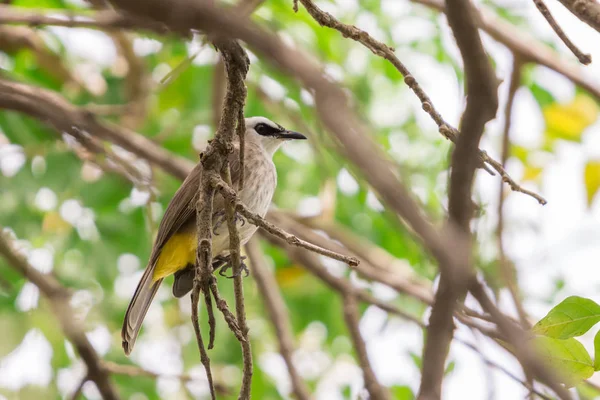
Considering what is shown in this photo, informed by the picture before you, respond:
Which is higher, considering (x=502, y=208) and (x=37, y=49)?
(x=502, y=208)

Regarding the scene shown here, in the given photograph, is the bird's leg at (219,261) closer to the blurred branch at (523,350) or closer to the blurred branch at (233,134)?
the blurred branch at (233,134)

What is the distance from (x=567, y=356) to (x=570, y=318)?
74 millimetres

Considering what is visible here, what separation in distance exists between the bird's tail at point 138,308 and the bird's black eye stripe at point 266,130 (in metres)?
1.09

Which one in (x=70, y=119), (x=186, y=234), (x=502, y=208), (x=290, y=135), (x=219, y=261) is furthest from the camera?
(x=290, y=135)

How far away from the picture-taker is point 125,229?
14.5 ft

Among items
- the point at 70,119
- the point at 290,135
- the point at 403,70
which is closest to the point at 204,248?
the point at 403,70

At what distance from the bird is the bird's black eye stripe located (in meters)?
0.59

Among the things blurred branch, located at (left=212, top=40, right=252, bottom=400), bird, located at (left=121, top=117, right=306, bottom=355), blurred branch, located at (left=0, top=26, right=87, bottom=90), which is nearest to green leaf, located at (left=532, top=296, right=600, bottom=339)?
blurred branch, located at (left=212, top=40, right=252, bottom=400)

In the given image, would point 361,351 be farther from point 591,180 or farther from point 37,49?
point 37,49

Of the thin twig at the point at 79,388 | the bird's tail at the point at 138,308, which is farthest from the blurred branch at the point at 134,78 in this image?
the thin twig at the point at 79,388

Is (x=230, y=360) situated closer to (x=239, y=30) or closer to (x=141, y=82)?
(x=141, y=82)

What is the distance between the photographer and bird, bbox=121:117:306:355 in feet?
10.8

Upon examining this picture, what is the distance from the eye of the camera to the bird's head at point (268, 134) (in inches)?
164

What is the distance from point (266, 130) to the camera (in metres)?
4.27
